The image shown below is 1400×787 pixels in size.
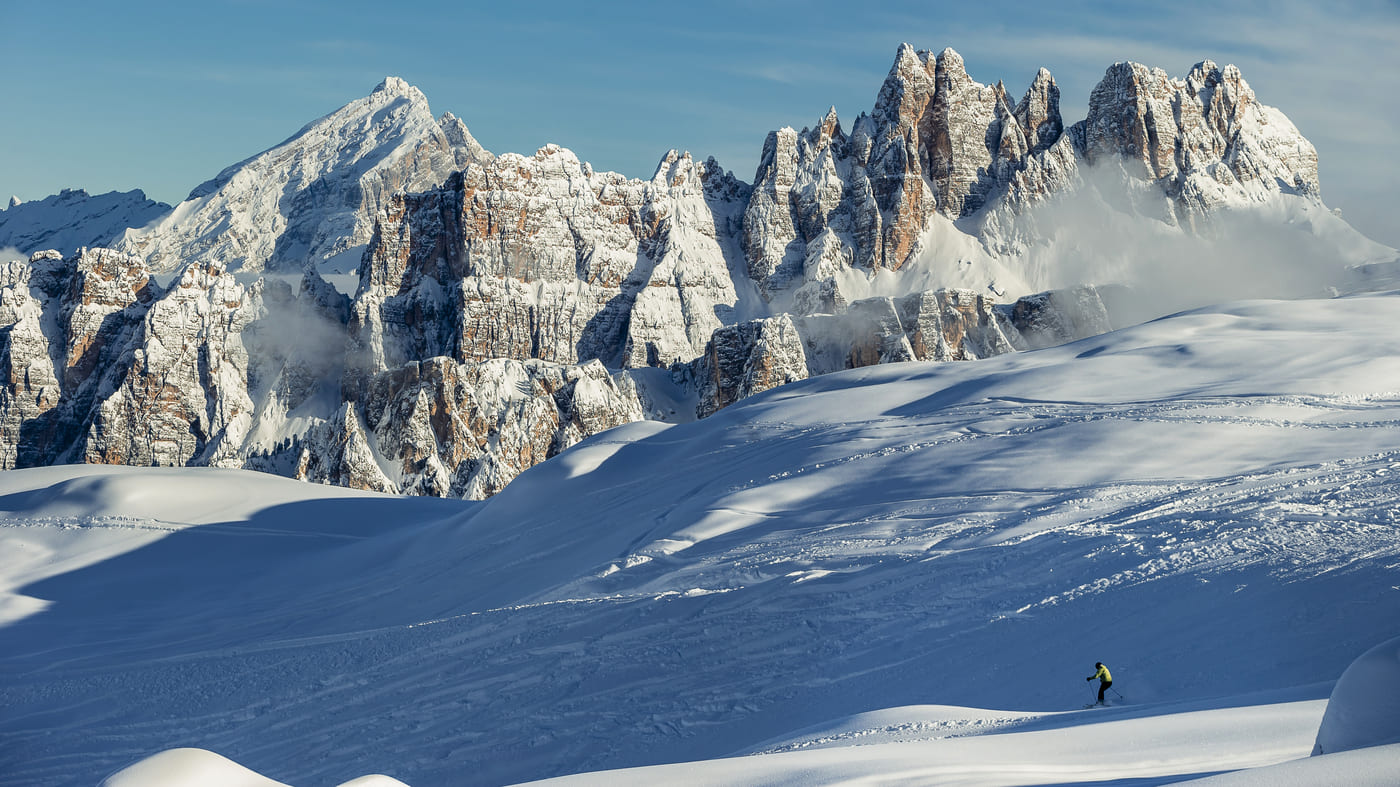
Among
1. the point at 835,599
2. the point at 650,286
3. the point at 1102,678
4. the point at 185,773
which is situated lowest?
the point at 1102,678

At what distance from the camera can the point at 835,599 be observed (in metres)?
15.6

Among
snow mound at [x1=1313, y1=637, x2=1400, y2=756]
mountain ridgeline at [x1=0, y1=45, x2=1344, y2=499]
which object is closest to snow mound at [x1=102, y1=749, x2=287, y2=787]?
snow mound at [x1=1313, y1=637, x2=1400, y2=756]

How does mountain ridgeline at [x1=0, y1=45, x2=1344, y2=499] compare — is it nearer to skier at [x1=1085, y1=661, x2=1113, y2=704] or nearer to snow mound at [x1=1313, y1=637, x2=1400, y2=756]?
skier at [x1=1085, y1=661, x2=1113, y2=704]

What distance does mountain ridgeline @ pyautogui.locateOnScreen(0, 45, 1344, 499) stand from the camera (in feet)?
387

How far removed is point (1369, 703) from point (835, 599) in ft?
33.9

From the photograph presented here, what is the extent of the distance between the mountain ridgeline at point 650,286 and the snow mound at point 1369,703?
329ft

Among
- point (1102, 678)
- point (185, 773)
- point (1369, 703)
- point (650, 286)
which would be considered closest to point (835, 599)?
point (1102, 678)

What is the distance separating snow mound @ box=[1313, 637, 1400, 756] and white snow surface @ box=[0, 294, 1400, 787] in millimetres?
763

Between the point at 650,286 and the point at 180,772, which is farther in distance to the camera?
the point at 650,286

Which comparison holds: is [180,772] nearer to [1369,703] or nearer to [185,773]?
[185,773]

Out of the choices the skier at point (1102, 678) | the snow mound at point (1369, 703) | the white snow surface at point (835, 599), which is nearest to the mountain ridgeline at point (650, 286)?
the white snow surface at point (835, 599)

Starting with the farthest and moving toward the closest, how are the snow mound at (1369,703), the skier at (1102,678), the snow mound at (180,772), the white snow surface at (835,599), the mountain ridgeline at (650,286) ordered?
the mountain ridgeline at (650,286) < the skier at (1102,678) < the white snow surface at (835,599) < the snow mound at (180,772) < the snow mound at (1369,703)

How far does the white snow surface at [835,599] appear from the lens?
36.5 ft

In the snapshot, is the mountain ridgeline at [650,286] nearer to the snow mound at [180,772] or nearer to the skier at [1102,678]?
the skier at [1102,678]
